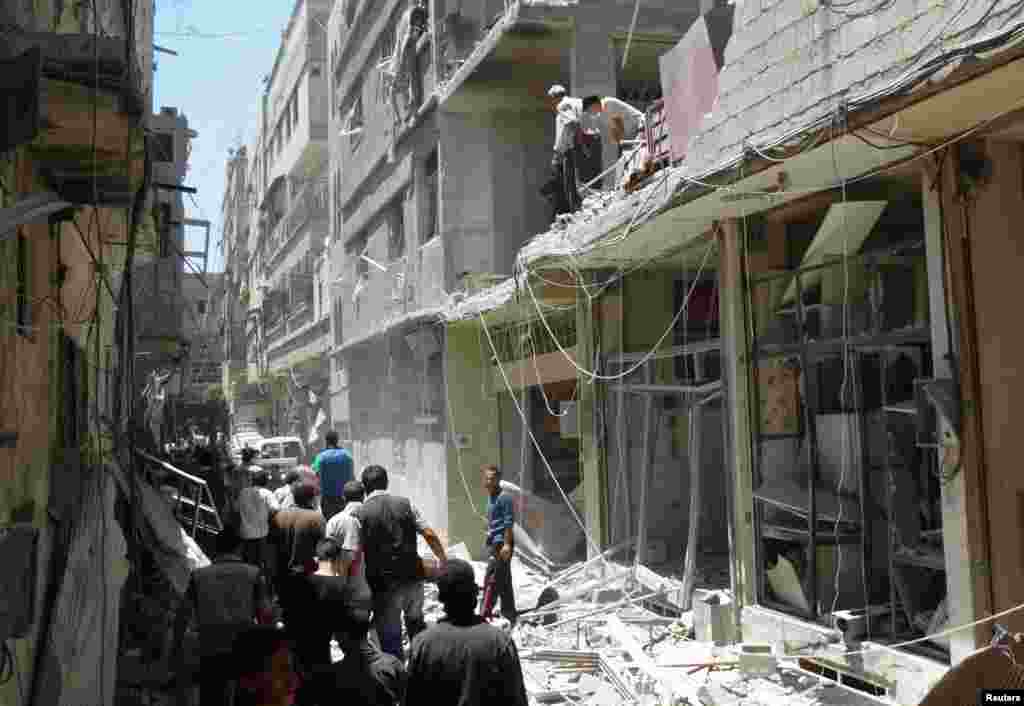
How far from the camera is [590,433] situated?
12.6 metres

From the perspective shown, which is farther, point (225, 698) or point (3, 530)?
point (3, 530)

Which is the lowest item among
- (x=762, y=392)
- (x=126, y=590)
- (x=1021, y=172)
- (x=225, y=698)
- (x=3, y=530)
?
(x=126, y=590)

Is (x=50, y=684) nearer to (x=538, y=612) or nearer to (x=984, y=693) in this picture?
(x=984, y=693)

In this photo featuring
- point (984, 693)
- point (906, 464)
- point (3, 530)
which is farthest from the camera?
point (906, 464)

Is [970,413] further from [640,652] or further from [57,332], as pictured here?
[57,332]

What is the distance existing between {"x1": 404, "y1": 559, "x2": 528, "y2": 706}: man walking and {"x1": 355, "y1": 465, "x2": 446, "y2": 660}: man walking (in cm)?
343

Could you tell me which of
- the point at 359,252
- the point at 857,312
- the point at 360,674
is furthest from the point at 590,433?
the point at 359,252

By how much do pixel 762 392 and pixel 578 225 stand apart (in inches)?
111

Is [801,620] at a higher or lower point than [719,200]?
lower

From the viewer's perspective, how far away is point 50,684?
5.64m

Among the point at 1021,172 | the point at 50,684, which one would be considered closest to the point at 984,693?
the point at 1021,172

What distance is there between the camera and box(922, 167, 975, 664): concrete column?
21.2 ft

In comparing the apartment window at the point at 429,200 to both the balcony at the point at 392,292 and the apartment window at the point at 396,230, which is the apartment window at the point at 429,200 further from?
the apartment window at the point at 396,230

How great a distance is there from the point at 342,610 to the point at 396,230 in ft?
59.2
